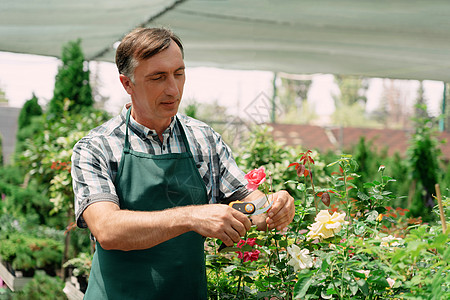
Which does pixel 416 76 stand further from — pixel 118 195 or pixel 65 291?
pixel 118 195

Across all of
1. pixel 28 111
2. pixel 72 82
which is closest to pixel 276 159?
pixel 72 82

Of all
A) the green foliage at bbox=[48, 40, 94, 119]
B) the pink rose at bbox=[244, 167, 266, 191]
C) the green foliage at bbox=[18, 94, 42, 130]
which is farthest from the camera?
the green foliage at bbox=[18, 94, 42, 130]

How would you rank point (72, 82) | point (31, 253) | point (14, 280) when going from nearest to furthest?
point (14, 280), point (31, 253), point (72, 82)

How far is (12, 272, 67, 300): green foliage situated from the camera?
3.68 m

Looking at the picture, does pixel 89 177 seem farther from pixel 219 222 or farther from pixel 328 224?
pixel 328 224

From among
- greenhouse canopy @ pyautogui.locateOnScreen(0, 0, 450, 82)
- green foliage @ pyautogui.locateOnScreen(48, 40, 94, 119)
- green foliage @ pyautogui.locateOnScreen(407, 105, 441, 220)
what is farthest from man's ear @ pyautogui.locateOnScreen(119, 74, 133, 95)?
green foliage @ pyautogui.locateOnScreen(48, 40, 94, 119)

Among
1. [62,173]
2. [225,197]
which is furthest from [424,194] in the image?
[225,197]

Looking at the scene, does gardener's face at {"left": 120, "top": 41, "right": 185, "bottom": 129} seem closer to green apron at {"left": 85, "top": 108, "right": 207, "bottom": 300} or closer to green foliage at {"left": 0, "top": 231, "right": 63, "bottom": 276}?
green apron at {"left": 85, "top": 108, "right": 207, "bottom": 300}

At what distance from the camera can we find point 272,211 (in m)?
1.38

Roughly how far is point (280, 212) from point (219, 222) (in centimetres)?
29

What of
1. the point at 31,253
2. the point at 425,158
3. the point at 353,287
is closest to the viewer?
the point at 353,287

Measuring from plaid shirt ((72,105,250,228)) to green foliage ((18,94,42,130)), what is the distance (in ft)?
27.0

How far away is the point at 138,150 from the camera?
1578 mm

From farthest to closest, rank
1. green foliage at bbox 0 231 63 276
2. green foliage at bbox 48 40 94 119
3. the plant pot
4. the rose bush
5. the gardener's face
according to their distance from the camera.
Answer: green foliage at bbox 48 40 94 119 < green foliage at bbox 0 231 63 276 < the plant pot < the gardener's face < the rose bush
